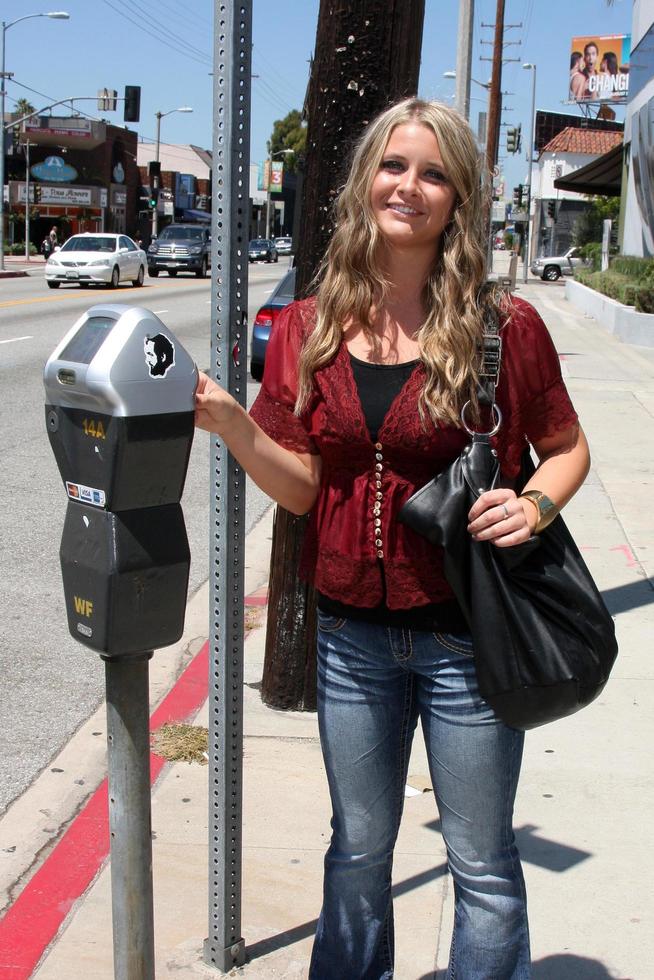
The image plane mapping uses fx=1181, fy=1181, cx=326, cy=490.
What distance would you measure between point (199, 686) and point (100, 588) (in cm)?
278

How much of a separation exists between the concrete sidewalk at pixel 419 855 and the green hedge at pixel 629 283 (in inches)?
569

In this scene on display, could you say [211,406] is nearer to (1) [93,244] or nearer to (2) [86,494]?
(2) [86,494]

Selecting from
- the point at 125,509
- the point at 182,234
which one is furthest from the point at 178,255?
the point at 125,509

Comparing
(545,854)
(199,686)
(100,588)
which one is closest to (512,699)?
(100,588)

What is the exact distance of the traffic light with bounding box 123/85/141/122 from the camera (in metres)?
35.3

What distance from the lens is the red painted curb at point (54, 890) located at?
113 inches

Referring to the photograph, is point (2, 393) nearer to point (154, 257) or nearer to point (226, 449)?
point (226, 449)

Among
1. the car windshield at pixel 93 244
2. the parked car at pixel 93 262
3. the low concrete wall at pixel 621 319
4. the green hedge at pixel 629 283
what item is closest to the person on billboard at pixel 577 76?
the parked car at pixel 93 262

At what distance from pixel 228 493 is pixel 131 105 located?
35.3 meters

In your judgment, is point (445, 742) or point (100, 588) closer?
point (100, 588)

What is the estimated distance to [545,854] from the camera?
3377 millimetres

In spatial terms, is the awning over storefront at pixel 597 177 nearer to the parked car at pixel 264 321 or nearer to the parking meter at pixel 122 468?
the parked car at pixel 264 321

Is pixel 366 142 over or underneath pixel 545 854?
over

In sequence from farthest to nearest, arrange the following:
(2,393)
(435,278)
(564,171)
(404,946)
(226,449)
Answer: (564,171) → (2,393) → (404,946) → (226,449) → (435,278)
